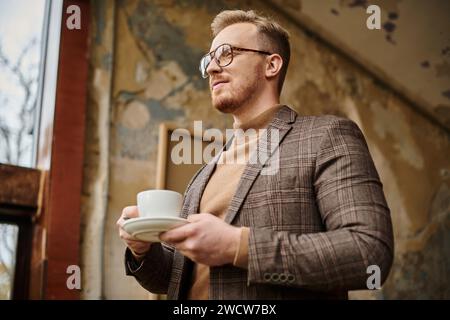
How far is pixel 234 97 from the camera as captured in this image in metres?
1.37

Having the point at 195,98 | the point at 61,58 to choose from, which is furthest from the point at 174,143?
the point at 61,58

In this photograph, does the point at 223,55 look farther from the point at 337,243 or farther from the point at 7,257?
the point at 7,257

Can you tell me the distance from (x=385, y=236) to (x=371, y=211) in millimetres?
50

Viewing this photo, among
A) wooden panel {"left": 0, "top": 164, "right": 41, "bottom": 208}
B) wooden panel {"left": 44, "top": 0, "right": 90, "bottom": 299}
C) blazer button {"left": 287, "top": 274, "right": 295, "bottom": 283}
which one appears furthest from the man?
wooden panel {"left": 0, "top": 164, "right": 41, "bottom": 208}

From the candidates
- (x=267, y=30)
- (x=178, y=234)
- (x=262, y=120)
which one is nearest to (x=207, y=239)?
(x=178, y=234)

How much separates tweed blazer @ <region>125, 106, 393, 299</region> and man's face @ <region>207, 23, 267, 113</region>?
0.14 meters

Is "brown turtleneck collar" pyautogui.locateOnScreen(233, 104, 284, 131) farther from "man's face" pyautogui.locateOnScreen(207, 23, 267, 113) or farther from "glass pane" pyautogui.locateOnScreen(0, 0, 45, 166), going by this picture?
"glass pane" pyautogui.locateOnScreen(0, 0, 45, 166)

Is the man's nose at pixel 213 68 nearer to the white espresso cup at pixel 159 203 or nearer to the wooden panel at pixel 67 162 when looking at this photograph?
the white espresso cup at pixel 159 203

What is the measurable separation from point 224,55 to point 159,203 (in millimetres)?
508

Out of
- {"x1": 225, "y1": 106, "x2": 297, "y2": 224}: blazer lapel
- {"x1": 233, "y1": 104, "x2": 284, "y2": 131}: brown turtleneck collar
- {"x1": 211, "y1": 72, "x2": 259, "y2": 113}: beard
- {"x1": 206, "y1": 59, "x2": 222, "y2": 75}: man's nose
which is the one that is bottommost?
{"x1": 225, "y1": 106, "x2": 297, "y2": 224}: blazer lapel

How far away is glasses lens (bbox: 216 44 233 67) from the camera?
4.65 feet

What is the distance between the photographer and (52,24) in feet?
7.72

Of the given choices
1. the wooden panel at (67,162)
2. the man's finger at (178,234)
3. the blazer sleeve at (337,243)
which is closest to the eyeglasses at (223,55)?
the blazer sleeve at (337,243)

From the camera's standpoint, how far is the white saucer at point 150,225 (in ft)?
3.19
